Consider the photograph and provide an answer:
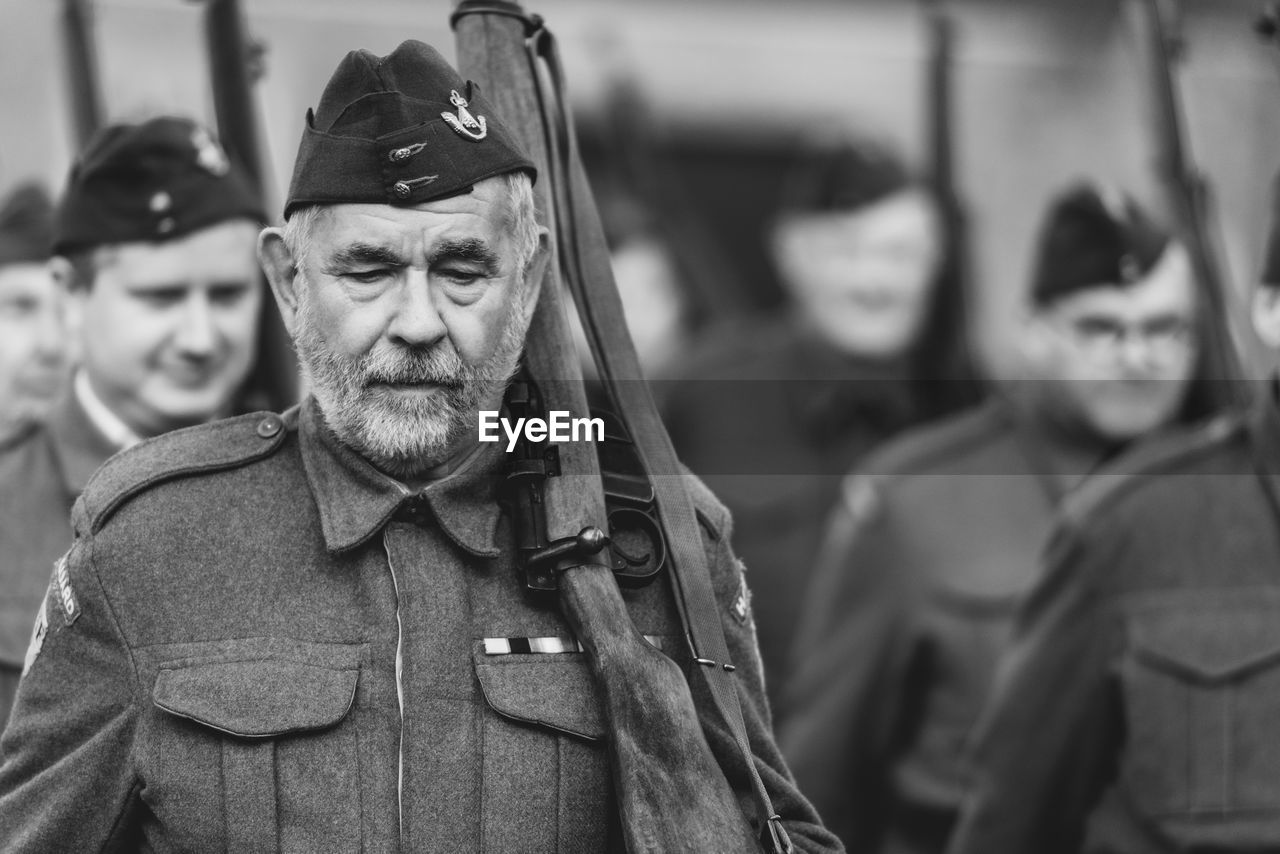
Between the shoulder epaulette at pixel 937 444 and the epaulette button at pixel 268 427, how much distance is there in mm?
3742

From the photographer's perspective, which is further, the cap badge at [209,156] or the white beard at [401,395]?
the cap badge at [209,156]

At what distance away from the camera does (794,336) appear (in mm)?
8984

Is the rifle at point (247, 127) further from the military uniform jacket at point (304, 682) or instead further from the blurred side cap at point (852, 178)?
the blurred side cap at point (852, 178)

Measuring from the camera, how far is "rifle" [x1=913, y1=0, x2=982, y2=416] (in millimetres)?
8719

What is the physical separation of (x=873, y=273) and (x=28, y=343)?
3.72 m

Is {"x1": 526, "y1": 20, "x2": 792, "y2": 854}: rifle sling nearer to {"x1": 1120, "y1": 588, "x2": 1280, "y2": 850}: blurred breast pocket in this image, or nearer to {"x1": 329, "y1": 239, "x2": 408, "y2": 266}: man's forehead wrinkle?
{"x1": 329, "y1": 239, "x2": 408, "y2": 266}: man's forehead wrinkle

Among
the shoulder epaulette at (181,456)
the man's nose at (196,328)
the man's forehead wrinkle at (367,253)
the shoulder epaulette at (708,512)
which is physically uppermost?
the man's forehead wrinkle at (367,253)

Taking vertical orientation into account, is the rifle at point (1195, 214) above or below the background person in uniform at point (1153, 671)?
above

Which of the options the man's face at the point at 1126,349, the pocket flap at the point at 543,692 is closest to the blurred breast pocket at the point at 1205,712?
the man's face at the point at 1126,349

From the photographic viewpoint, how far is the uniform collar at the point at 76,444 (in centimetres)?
499

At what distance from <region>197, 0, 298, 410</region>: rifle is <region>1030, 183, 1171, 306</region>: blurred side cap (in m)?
2.82

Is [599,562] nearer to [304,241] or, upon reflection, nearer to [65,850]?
[304,241]

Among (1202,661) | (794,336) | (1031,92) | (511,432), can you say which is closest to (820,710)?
(1202,661)

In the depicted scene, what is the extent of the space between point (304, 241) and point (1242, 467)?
2.71m
